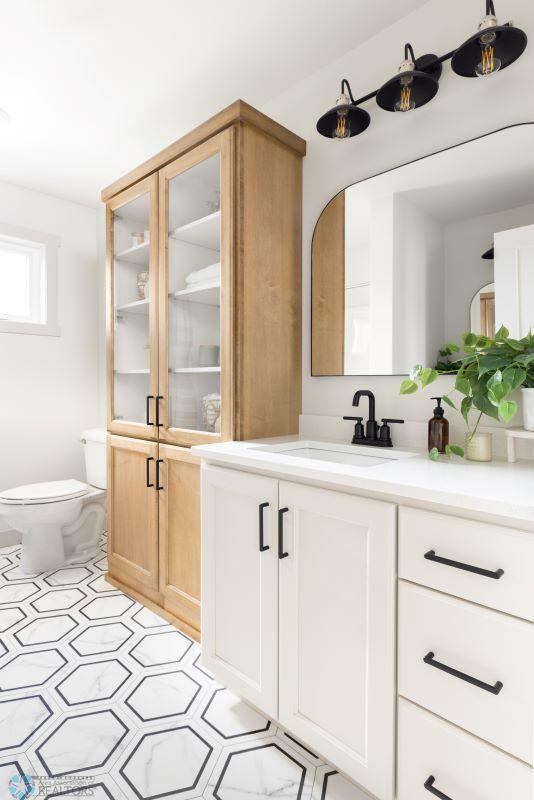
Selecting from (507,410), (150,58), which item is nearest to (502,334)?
(507,410)

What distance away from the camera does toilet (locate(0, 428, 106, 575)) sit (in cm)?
248

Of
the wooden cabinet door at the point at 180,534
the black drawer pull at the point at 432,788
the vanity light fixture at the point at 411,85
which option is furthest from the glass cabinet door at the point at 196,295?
the black drawer pull at the point at 432,788

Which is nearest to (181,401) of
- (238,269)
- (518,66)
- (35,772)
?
(238,269)

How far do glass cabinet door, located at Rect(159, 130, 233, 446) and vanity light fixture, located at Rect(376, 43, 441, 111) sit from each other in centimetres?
58

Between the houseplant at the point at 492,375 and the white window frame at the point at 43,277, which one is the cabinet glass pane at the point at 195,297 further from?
the white window frame at the point at 43,277

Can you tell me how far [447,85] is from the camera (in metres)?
1.54

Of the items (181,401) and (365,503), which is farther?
(181,401)

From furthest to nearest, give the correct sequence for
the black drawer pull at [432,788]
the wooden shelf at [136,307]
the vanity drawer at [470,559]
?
the wooden shelf at [136,307] < the black drawer pull at [432,788] < the vanity drawer at [470,559]

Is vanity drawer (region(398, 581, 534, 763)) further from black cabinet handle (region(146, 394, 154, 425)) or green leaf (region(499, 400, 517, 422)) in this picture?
black cabinet handle (region(146, 394, 154, 425))

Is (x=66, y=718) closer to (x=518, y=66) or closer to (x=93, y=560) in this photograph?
(x=93, y=560)

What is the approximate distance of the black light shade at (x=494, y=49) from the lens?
1.26 metres

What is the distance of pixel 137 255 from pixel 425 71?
57.2 inches

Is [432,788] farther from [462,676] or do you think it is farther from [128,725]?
[128,725]

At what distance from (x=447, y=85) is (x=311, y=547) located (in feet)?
5.18
